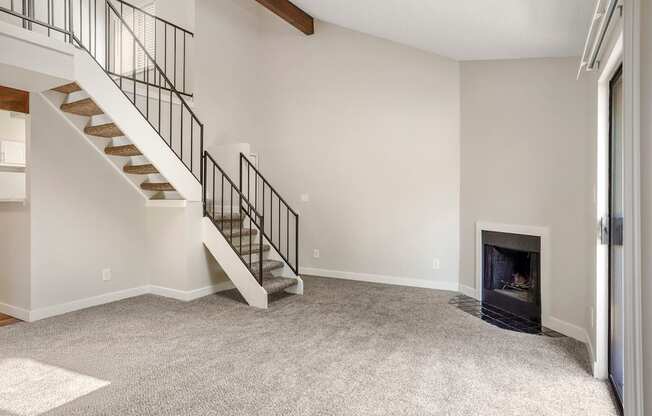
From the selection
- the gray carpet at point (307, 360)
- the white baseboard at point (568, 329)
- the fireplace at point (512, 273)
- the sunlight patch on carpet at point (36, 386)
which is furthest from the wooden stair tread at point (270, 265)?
the white baseboard at point (568, 329)

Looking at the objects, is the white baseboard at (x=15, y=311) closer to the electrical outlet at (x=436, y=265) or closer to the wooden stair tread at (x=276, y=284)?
the wooden stair tread at (x=276, y=284)

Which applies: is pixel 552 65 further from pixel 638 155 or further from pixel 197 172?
pixel 197 172

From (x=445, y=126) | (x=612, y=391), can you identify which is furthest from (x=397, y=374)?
(x=445, y=126)

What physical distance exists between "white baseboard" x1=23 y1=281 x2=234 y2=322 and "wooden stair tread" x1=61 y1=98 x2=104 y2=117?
6.27ft

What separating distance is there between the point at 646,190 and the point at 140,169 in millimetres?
4244

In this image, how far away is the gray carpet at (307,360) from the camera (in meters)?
2.27

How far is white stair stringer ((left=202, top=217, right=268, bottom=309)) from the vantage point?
4.23m

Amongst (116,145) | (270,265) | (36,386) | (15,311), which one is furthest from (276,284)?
(15,311)

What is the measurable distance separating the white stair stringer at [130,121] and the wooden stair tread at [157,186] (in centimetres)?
21

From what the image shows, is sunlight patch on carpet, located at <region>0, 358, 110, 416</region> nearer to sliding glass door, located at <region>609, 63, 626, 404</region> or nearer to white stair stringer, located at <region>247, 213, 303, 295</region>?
white stair stringer, located at <region>247, 213, 303, 295</region>

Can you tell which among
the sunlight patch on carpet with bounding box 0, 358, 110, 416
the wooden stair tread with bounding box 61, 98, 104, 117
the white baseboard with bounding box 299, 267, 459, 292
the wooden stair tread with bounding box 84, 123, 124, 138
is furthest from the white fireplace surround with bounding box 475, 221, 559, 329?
the wooden stair tread with bounding box 61, 98, 104, 117

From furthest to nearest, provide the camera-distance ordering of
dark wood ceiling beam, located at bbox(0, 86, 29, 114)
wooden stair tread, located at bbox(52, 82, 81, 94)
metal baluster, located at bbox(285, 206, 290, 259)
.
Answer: metal baluster, located at bbox(285, 206, 290, 259) → dark wood ceiling beam, located at bbox(0, 86, 29, 114) → wooden stair tread, located at bbox(52, 82, 81, 94)

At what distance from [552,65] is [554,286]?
77.5 inches

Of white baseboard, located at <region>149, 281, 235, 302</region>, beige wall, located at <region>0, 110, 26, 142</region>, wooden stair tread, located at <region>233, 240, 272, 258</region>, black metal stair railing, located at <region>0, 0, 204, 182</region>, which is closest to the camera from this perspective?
beige wall, located at <region>0, 110, 26, 142</region>
